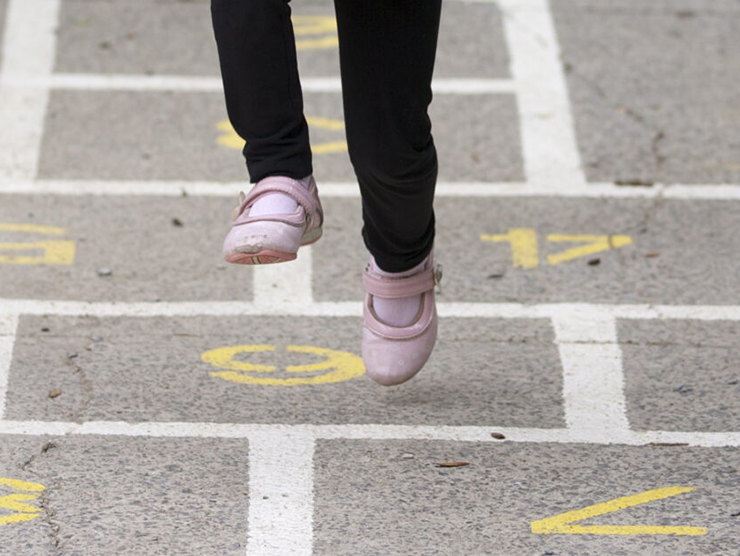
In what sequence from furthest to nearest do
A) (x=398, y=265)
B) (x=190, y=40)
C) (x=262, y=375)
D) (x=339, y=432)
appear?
(x=190, y=40)
(x=262, y=375)
(x=339, y=432)
(x=398, y=265)

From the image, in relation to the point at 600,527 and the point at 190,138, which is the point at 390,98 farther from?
the point at 190,138

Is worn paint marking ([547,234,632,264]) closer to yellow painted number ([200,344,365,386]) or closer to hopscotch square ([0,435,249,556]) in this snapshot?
yellow painted number ([200,344,365,386])

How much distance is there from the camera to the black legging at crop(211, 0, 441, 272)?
317 centimetres

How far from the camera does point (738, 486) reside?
3521 mm

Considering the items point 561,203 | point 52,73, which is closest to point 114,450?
point 561,203

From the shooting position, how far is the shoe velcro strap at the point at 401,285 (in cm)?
376

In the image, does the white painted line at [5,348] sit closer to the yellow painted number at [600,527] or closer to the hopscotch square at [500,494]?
the hopscotch square at [500,494]

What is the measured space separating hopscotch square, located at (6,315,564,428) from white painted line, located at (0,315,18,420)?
Result: 0.02m

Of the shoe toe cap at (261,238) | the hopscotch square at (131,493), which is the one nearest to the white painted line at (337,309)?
the hopscotch square at (131,493)

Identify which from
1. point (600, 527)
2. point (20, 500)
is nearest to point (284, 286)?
point (20, 500)

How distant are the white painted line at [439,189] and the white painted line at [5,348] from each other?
1.06m

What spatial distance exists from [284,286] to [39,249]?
95 cm

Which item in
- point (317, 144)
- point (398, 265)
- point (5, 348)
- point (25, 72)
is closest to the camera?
point (398, 265)

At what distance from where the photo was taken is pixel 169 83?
20.9 ft
